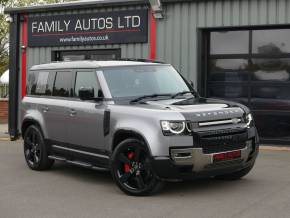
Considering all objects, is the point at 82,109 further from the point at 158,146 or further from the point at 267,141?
the point at 267,141

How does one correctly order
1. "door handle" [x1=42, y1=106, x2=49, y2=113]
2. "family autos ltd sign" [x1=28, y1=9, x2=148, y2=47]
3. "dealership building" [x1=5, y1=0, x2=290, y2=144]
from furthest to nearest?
"family autos ltd sign" [x1=28, y1=9, x2=148, y2=47] → "dealership building" [x1=5, y1=0, x2=290, y2=144] → "door handle" [x1=42, y1=106, x2=49, y2=113]

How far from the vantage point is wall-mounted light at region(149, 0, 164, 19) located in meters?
13.6

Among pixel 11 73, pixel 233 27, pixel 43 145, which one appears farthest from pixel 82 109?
pixel 11 73

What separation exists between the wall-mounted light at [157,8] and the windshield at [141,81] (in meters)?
4.86

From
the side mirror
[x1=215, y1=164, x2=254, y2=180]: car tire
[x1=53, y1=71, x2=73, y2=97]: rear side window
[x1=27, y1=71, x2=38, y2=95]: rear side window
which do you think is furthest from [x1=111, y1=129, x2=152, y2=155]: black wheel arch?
[x1=27, y1=71, x2=38, y2=95]: rear side window

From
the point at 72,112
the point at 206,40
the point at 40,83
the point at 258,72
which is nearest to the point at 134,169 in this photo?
the point at 72,112

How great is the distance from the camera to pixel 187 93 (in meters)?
8.74

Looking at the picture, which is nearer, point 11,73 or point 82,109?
point 82,109

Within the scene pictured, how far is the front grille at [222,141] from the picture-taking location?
736 cm

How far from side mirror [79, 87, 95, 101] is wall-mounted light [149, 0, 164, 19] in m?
5.70

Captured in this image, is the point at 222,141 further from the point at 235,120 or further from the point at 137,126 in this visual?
the point at 137,126

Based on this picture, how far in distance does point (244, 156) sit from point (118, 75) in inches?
87.9

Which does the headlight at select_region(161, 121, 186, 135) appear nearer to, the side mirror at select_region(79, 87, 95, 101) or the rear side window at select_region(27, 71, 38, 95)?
the side mirror at select_region(79, 87, 95, 101)

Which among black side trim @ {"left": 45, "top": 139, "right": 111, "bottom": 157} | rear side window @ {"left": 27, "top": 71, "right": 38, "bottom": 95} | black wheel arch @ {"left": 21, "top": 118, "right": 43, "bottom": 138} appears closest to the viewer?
black side trim @ {"left": 45, "top": 139, "right": 111, "bottom": 157}
